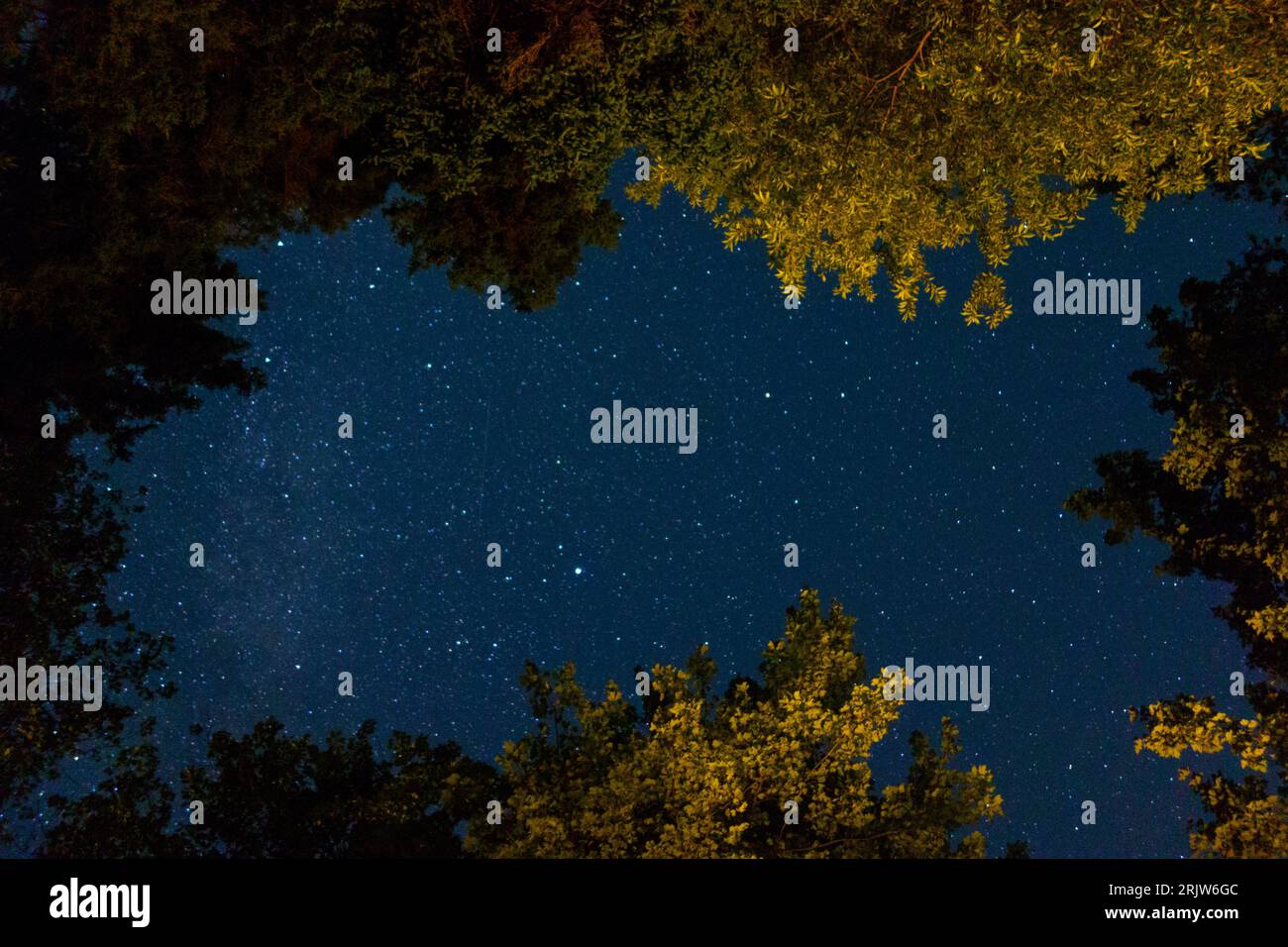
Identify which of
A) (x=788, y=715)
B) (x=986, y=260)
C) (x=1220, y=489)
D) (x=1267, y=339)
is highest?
(x=986, y=260)

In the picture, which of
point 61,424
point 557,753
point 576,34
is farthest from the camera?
point 557,753

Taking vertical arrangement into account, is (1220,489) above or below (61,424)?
below

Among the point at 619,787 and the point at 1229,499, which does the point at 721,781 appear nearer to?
the point at 619,787

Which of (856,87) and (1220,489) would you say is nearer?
(856,87)

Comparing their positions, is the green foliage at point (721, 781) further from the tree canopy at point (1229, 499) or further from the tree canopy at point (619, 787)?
the tree canopy at point (1229, 499)

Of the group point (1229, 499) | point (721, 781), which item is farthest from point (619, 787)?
point (1229, 499)

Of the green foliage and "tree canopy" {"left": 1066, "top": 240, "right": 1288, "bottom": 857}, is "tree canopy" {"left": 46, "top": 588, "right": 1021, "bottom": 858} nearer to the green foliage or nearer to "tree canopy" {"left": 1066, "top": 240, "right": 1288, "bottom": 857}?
the green foliage

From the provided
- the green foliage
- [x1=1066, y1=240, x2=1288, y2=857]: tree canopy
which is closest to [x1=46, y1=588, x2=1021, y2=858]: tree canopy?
the green foliage

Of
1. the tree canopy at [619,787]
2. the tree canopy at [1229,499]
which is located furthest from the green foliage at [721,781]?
the tree canopy at [1229,499]

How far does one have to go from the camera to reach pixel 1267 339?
1304cm

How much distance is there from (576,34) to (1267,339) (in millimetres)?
11232
